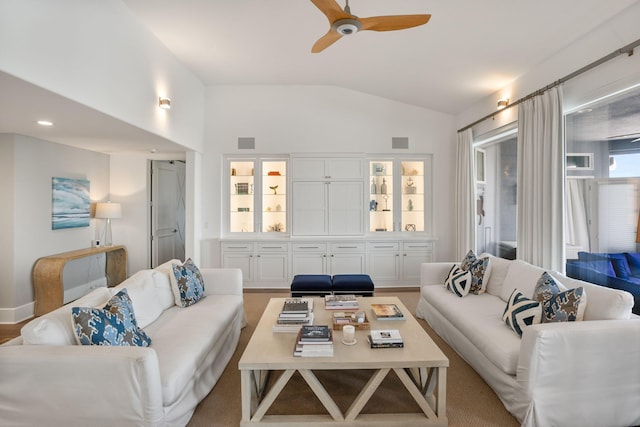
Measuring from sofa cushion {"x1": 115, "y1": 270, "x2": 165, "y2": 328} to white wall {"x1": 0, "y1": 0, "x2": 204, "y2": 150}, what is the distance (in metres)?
1.60

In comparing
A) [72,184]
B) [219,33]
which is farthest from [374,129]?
[72,184]

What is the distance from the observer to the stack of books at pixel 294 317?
2.55 meters

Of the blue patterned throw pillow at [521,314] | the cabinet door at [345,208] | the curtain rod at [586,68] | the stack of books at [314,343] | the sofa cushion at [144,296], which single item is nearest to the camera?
the stack of books at [314,343]

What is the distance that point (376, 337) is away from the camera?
7.61ft

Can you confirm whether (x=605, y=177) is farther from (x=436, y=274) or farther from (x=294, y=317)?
(x=294, y=317)

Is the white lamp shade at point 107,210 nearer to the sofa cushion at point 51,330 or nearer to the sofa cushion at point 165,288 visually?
the sofa cushion at point 165,288

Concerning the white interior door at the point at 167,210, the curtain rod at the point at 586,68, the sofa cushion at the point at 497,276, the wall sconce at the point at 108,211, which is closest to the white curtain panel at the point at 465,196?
the curtain rod at the point at 586,68

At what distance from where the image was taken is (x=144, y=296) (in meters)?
2.82

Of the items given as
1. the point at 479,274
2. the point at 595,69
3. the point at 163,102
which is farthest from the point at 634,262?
the point at 163,102

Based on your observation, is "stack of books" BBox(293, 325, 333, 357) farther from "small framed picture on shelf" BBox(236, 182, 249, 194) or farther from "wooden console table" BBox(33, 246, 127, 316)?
"small framed picture on shelf" BBox(236, 182, 249, 194)

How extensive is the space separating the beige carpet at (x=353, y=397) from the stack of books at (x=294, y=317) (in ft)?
1.40

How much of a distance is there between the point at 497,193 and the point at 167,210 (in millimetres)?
5904

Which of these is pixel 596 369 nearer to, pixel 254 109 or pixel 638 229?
pixel 638 229

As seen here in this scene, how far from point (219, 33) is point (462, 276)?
12.9 ft
